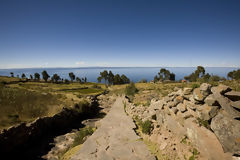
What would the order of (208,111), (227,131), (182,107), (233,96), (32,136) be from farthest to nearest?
(32,136)
(182,107)
(208,111)
(233,96)
(227,131)

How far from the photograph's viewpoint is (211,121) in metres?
4.03

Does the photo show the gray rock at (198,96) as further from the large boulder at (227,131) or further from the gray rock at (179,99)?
the gray rock at (179,99)

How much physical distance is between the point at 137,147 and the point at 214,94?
4782 mm

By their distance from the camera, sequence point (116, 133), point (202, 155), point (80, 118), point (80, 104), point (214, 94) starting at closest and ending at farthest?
point (202, 155) → point (214, 94) → point (116, 133) → point (80, 118) → point (80, 104)

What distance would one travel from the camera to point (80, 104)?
15320 millimetres

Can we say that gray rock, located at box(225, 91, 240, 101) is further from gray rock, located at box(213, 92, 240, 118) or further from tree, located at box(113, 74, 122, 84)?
tree, located at box(113, 74, 122, 84)

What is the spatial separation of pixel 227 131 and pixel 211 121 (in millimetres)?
560

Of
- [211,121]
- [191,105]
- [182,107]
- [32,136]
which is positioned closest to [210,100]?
[211,121]

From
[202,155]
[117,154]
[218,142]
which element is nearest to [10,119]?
[117,154]

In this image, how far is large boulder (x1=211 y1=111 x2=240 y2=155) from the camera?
10.6 ft

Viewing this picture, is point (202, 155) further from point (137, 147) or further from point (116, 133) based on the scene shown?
point (116, 133)

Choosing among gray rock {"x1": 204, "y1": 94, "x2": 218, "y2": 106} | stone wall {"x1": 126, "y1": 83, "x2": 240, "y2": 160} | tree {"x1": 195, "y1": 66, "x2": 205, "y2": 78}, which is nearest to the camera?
stone wall {"x1": 126, "y1": 83, "x2": 240, "y2": 160}

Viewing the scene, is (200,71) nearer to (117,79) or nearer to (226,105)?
(117,79)

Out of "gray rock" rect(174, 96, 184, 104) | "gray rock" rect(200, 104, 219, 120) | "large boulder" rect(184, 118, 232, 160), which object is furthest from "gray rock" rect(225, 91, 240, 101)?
"gray rock" rect(174, 96, 184, 104)
